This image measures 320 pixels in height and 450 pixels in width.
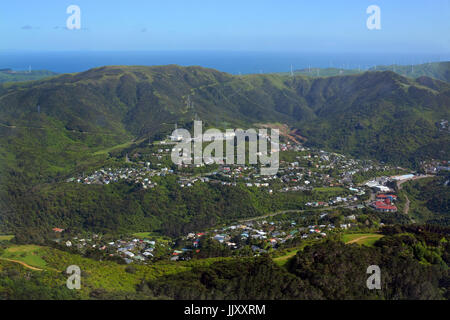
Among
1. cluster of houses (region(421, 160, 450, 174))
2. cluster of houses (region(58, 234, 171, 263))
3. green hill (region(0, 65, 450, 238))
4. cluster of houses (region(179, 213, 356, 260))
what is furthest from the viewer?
cluster of houses (region(421, 160, 450, 174))

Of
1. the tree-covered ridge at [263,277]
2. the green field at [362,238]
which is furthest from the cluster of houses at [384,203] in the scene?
the tree-covered ridge at [263,277]

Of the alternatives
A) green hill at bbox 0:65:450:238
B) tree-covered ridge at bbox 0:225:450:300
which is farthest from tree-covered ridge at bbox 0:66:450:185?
tree-covered ridge at bbox 0:225:450:300

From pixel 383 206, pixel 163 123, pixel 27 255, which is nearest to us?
pixel 27 255

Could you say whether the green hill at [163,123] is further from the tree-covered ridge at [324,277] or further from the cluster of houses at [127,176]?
the tree-covered ridge at [324,277]

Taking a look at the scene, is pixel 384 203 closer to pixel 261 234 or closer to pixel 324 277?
pixel 261 234

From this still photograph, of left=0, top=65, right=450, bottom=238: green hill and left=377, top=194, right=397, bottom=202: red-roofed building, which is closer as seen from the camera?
left=0, top=65, right=450, bottom=238: green hill

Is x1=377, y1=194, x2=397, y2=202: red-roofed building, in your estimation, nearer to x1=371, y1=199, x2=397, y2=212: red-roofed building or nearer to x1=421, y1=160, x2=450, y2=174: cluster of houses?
x1=371, y1=199, x2=397, y2=212: red-roofed building

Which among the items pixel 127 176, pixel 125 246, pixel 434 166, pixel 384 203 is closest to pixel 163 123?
pixel 127 176
